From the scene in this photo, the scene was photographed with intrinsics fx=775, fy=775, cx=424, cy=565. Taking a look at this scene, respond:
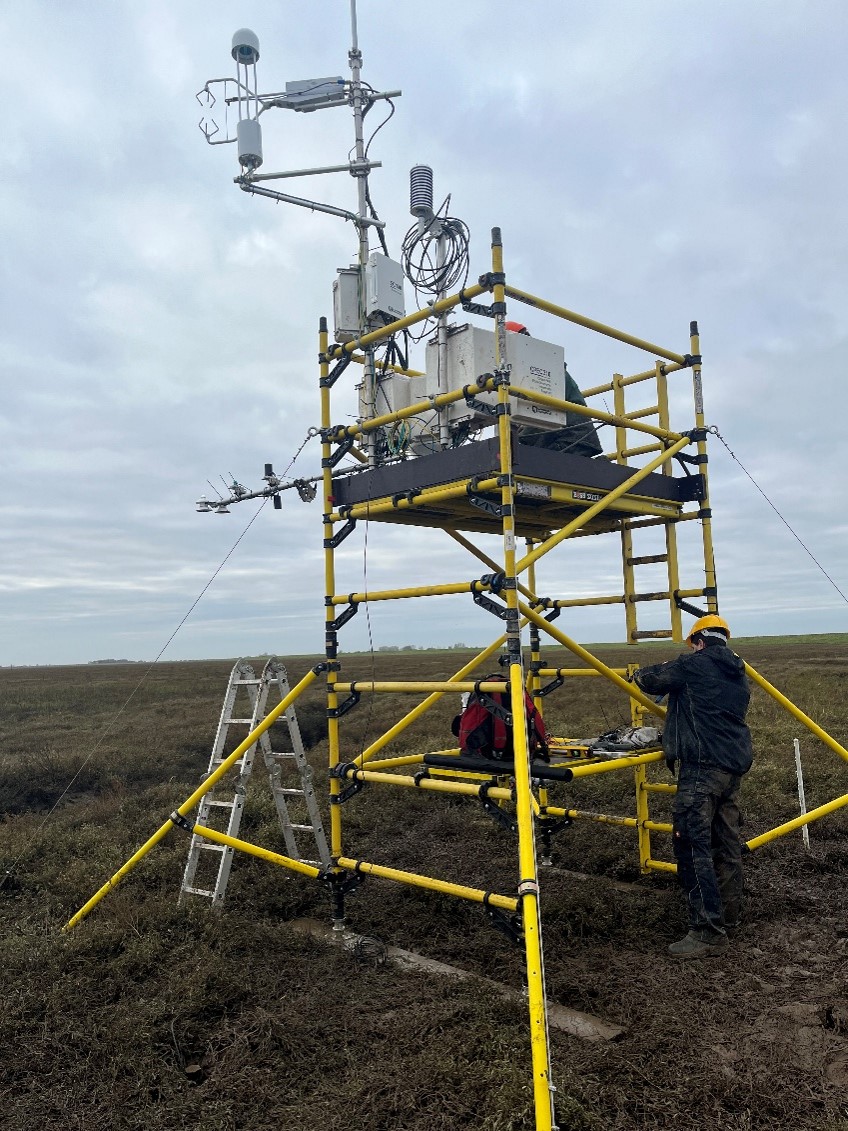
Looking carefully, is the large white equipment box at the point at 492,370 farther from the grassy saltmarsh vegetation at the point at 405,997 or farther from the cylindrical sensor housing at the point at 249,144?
the grassy saltmarsh vegetation at the point at 405,997

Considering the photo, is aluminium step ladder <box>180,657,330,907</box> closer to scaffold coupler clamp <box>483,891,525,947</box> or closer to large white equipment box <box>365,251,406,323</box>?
scaffold coupler clamp <box>483,891,525,947</box>

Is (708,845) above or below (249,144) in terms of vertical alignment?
below

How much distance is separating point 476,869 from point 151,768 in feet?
33.6

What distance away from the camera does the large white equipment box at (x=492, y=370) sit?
19.4 feet

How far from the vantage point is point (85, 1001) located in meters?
5.24

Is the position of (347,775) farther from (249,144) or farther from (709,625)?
(249,144)

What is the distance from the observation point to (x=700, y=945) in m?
5.93

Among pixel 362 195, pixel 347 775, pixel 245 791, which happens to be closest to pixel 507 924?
pixel 347 775

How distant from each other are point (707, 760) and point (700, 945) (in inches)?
54.4

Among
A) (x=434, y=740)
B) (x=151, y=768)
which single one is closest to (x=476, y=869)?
(x=434, y=740)

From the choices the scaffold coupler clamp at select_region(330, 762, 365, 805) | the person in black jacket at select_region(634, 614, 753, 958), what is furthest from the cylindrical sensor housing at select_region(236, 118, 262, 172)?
the person in black jacket at select_region(634, 614, 753, 958)

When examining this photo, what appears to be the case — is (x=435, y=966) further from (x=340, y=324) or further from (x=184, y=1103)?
(x=340, y=324)

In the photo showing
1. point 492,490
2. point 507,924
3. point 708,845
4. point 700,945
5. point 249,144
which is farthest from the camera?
point 249,144

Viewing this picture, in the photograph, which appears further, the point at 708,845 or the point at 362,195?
the point at 362,195
